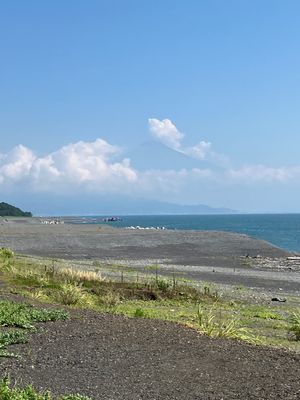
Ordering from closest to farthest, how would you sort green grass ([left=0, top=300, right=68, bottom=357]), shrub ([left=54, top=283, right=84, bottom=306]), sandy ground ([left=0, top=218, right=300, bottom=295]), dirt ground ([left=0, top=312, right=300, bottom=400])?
dirt ground ([left=0, top=312, right=300, bottom=400])
green grass ([left=0, top=300, right=68, bottom=357])
shrub ([left=54, top=283, right=84, bottom=306])
sandy ground ([left=0, top=218, right=300, bottom=295])

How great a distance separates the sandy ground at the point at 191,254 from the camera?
119ft

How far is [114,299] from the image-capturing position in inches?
693

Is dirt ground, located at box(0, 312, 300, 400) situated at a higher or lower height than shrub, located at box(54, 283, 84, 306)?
lower

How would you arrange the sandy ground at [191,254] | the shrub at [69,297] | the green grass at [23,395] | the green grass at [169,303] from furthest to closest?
the sandy ground at [191,254] < the shrub at [69,297] < the green grass at [169,303] < the green grass at [23,395]

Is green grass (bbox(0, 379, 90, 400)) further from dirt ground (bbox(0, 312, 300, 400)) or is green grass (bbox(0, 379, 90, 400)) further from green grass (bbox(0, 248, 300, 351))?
green grass (bbox(0, 248, 300, 351))

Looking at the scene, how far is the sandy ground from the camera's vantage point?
1423 inches

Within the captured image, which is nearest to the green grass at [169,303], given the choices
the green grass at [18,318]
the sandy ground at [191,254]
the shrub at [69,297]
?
the shrub at [69,297]

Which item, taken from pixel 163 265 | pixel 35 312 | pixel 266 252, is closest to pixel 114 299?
pixel 35 312

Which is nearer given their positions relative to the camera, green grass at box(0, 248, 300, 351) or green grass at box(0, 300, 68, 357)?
green grass at box(0, 300, 68, 357)

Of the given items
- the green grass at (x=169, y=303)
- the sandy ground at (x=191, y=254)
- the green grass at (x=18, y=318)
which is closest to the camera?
the green grass at (x=18, y=318)

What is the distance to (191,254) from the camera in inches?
2122

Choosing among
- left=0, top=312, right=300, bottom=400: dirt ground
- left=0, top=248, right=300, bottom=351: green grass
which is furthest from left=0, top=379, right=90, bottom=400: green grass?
left=0, top=248, right=300, bottom=351: green grass

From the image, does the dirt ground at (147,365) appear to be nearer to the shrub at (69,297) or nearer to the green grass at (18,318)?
the green grass at (18,318)

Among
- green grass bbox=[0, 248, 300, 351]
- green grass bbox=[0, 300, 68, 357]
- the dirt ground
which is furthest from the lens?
green grass bbox=[0, 248, 300, 351]
